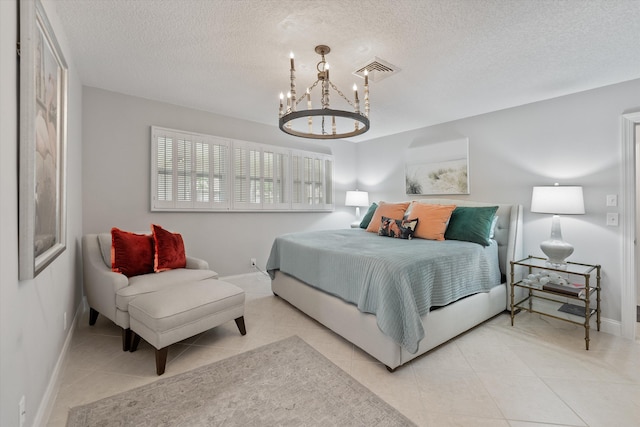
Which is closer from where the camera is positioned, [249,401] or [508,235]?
[249,401]

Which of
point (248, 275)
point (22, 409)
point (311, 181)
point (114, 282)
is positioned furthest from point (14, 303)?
point (311, 181)

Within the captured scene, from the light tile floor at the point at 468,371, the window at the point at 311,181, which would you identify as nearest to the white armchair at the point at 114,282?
the light tile floor at the point at 468,371

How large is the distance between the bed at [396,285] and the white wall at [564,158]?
414 mm

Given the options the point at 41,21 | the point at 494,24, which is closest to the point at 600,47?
the point at 494,24

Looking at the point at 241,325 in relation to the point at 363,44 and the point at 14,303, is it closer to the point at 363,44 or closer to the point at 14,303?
the point at 14,303

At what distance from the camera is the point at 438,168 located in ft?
A: 13.8

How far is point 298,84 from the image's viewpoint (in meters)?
2.90

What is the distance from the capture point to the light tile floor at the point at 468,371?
63.2 inches

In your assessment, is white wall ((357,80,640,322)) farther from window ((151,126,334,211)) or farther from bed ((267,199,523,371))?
window ((151,126,334,211))

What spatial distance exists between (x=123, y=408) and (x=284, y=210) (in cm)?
328

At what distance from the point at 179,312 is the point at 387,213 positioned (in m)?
2.66

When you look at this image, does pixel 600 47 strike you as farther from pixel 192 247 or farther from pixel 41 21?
pixel 192 247

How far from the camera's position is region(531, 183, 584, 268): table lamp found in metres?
2.63

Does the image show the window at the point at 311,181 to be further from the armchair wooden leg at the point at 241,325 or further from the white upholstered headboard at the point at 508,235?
the white upholstered headboard at the point at 508,235
